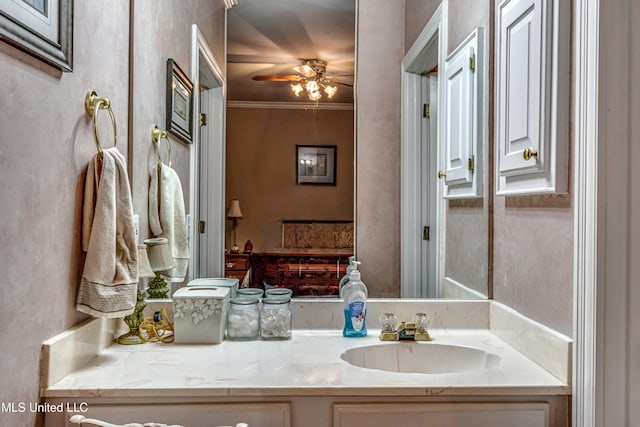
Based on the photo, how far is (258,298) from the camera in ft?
5.20

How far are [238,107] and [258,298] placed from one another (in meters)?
0.65

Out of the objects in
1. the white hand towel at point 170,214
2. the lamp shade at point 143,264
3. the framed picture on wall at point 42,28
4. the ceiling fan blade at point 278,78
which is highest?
the ceiling fan blade at point 278,78

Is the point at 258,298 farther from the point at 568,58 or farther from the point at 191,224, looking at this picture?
the point at 568,58

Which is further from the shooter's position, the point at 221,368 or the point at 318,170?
the point at 318,170

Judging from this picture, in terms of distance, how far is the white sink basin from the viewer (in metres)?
1.44

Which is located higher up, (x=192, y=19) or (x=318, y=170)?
(x=192, y=19)

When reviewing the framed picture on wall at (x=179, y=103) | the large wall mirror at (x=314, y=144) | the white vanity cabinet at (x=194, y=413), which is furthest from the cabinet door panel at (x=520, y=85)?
the framed picture on wall at (x=179, y=103)

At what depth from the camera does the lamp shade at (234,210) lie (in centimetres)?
167

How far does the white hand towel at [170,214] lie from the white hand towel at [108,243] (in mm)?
331

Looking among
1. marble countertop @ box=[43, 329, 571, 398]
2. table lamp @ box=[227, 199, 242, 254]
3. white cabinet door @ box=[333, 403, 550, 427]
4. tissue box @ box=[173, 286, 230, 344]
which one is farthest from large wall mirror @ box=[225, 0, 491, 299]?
white cabinet door @ box=[333, 403, 550, 427]

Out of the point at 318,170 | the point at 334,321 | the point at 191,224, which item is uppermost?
the point at 318,170

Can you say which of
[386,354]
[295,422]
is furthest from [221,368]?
[386,354]

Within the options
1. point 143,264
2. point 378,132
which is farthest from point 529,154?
point 143,264

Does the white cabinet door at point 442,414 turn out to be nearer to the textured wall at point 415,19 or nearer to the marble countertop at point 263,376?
the marble countertop at point 263,376
